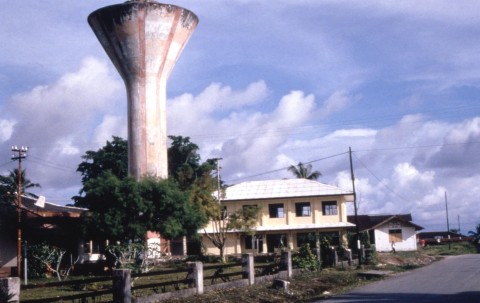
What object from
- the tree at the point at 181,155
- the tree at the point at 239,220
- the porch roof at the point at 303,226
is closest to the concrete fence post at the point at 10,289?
the tree at the point at 239,220

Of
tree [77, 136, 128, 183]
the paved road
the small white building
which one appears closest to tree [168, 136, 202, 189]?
tree [77, 136, 128, 183]

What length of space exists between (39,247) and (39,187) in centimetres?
1797

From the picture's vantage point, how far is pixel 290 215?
2034 inches

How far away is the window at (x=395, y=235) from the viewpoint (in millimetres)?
62616

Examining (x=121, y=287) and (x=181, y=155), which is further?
(x=181, y=155)

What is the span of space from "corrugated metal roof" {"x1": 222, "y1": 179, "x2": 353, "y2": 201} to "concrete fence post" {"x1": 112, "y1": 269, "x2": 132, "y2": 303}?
33837 mm

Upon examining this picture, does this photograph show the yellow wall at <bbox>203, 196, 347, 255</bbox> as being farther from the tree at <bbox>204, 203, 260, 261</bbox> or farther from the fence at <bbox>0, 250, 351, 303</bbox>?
the fence at <bbox>0, 250, 351, 303</bbox>

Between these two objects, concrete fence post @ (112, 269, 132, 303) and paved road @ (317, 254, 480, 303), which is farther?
paved road @ (317, 254, 480, 303)

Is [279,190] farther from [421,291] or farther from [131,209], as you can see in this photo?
[421,291]

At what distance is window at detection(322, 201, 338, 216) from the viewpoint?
169 feet

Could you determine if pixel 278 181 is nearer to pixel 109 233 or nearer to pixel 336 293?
pixel 109 233

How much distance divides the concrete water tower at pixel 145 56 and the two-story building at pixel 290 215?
11.3 m

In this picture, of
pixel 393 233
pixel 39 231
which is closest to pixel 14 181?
pixel 39 231

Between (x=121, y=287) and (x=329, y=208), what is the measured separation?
38.1 meters
